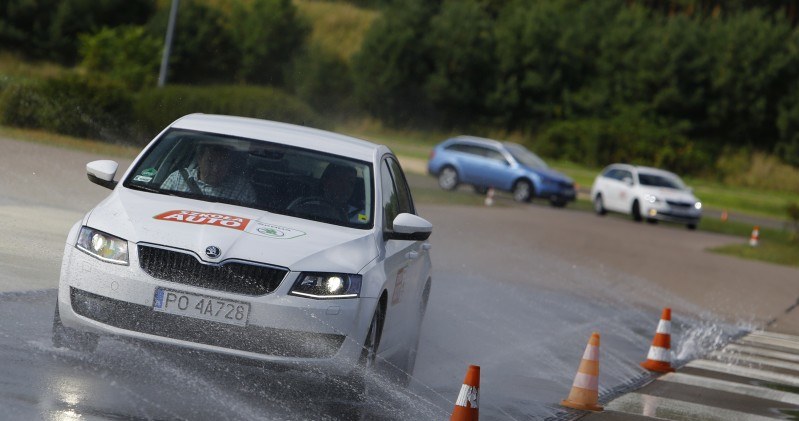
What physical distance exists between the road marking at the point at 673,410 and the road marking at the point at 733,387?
1.04 meters

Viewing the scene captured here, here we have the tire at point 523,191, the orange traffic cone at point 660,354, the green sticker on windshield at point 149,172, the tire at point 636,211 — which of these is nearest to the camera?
the green sticker on windshield at point 149,172

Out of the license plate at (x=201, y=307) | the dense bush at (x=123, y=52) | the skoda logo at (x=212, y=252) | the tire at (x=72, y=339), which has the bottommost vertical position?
the tire at (x=72, y=339)

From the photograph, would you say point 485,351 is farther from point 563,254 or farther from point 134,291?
point 563,254

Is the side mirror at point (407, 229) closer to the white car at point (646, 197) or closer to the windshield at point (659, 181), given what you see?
the white car at point (646, 197)

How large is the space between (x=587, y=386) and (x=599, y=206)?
96.8 ft

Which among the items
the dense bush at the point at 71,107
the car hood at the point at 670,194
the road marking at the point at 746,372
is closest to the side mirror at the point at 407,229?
the road marking at the point at 746,372

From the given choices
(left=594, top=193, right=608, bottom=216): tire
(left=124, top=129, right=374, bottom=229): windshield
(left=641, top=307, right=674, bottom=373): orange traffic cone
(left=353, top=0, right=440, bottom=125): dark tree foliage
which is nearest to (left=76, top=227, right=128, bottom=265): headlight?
(left=124, top=129, right=374, bottom=229): windshield

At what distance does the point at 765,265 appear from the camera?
26953 mm

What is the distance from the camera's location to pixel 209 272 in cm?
705

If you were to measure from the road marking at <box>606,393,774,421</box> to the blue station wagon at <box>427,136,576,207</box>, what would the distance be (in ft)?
95.2

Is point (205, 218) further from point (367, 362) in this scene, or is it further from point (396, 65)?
point (396, 65)

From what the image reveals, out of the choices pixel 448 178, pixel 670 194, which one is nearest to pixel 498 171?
pixel 448 178

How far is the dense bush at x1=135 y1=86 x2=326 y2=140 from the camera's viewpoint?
3316 centimetres

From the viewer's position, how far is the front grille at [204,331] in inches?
275
